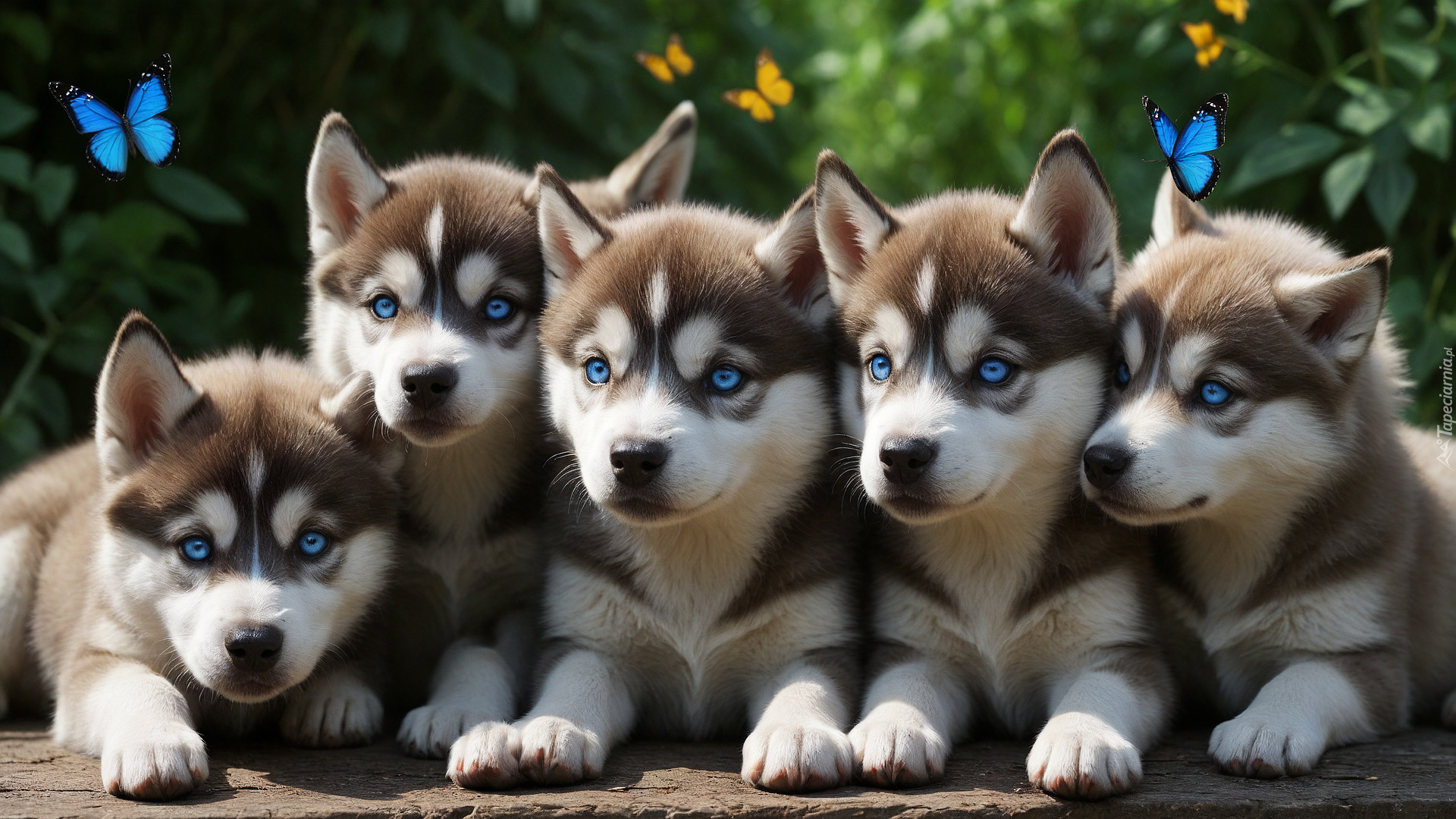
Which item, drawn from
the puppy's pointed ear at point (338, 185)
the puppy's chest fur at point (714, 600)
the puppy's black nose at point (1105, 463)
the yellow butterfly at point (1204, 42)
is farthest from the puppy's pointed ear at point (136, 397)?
the yellow butterfly at point (1204, 42)

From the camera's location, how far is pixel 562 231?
3.90m

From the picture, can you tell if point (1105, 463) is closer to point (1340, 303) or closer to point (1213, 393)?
point (1213, 393)

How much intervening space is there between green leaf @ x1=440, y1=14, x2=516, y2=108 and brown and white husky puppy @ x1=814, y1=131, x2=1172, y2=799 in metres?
2.25

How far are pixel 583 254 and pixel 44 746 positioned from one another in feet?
7.25

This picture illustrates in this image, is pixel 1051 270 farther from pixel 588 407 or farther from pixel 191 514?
pixel 191 514

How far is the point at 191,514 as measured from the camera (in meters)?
3.54

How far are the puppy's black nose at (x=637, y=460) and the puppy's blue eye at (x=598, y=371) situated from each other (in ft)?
1.21

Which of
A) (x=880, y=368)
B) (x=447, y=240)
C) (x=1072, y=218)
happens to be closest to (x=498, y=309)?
(x=447, y=240)

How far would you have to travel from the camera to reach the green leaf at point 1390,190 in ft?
15.7

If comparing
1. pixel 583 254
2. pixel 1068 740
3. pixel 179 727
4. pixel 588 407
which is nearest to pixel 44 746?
pixel 179 727

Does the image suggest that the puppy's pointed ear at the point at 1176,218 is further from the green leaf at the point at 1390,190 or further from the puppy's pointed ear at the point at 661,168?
the puppy's pointed ear at the point at 661,168

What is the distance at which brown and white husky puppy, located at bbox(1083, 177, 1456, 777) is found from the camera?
3.41 meters

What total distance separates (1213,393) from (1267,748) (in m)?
0.94

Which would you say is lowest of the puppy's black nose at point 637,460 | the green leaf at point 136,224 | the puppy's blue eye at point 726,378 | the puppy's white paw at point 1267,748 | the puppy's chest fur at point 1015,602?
the puppy's white paw at point 1267,748
